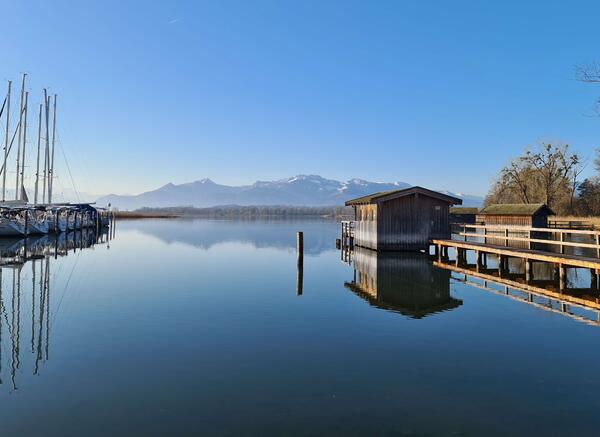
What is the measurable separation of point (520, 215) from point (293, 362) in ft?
163

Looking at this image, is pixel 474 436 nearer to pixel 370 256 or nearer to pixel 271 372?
pixel 271 372

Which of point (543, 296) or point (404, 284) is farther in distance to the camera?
point (404, 284)

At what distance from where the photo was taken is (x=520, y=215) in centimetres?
5288

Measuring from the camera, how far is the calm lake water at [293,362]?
7402mm

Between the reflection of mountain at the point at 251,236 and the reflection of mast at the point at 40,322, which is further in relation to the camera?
the reflection of mountain at the point at 251,236

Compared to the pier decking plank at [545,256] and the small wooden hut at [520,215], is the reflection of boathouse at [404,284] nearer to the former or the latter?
the pier decking plank at [545,256]

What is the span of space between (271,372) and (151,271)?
63.2ft

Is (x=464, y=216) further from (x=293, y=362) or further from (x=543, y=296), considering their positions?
(x=293, y=362)

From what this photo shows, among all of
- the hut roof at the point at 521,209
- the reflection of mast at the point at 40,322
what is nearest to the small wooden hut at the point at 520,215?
the hut roof at the point at 521,209

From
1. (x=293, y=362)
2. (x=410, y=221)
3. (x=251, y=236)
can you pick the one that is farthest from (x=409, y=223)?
(x=251, y=236)

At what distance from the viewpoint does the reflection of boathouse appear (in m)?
16.9

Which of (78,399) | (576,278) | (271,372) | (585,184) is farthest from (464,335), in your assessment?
(585,184)

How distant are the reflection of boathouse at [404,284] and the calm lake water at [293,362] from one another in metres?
0.18

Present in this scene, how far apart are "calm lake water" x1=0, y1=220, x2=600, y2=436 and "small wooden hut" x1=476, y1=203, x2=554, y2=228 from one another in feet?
116
